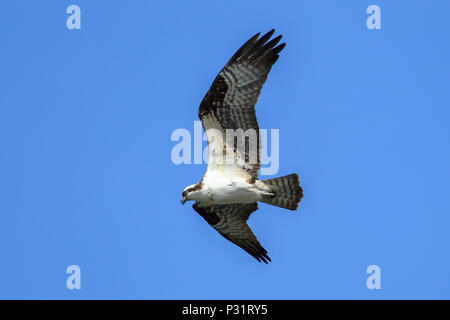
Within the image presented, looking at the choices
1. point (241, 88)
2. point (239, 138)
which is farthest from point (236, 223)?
point (241, 88)

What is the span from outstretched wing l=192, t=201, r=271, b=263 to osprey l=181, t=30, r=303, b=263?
413 millimetres

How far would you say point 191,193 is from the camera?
11789mm

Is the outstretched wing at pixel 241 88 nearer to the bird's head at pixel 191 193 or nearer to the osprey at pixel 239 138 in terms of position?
the osprey at pixel 239 138

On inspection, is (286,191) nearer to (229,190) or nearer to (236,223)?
(229,190)

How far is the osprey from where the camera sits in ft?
38.0

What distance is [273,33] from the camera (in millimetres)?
11547

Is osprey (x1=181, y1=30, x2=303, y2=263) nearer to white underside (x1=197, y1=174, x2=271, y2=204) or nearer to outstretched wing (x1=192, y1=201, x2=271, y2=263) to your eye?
white underside (x1=197, y1=174, x2=271, y2=204)

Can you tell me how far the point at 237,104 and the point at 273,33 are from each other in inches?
43.3

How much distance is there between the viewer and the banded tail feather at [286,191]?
11.8m

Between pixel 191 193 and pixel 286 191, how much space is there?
1348 millimetres

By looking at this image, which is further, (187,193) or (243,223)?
(243,223)

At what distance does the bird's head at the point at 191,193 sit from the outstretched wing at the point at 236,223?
648mm
